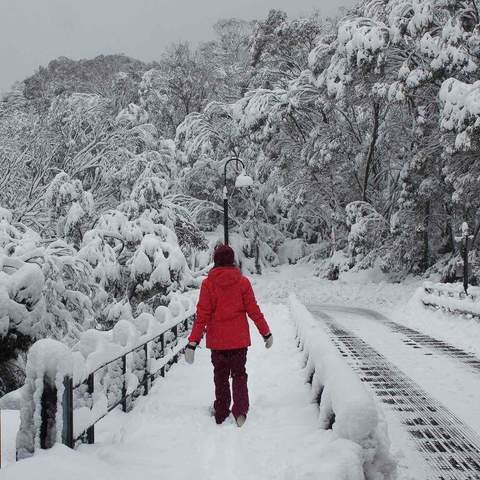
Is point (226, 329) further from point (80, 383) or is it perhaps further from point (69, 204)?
point (69, 204)

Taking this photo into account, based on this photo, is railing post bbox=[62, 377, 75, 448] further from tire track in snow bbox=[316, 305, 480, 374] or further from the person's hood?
tire track in snow bbox=[316, 305, 480, 374]

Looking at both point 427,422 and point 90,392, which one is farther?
point 427,422

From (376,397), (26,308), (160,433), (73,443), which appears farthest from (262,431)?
(26,308)

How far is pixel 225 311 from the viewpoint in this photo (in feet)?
19.9

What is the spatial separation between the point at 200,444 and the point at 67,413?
1444 mm

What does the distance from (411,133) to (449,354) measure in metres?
23.0

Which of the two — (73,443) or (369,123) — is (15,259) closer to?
(73,443)

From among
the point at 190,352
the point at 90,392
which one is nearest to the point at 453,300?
the point at 190,352

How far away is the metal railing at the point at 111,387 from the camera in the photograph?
446cm

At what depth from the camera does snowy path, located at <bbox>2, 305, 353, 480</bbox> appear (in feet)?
13.4

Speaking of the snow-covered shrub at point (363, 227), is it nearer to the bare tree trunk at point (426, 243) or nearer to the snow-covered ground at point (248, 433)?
the bare tree trunk at point (426, 243)

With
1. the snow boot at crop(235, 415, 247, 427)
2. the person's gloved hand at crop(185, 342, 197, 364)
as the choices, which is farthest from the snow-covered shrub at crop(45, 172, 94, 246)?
the snow boot at crop(235, 415, 247, 427)

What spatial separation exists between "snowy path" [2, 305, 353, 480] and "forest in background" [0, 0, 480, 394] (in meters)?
2.26

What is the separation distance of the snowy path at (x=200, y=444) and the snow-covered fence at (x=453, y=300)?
824 centimetres
